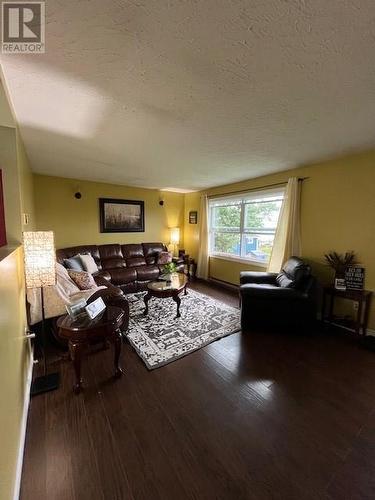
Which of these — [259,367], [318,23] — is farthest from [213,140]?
[259,367]

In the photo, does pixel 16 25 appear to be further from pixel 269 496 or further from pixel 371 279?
pixel 371 279

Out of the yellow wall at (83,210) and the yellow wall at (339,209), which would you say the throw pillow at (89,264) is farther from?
the yellow wall at (339,209)

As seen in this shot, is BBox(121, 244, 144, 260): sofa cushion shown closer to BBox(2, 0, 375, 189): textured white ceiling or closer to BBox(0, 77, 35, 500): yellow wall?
BBox(2, 0, 375, 189): textured white ceiling

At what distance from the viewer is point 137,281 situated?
425 cm

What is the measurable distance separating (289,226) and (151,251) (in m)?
3.09

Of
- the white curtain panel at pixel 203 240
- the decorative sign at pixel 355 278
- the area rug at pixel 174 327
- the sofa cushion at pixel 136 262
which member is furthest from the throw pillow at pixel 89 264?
the decorative sign at pixel 355 278

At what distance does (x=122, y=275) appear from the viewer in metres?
4.09

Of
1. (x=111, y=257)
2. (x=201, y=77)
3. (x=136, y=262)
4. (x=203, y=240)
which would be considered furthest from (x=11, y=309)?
(x=203, y=240)

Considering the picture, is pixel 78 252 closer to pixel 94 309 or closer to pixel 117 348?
pixel 94 309

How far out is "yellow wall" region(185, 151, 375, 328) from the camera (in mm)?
2650

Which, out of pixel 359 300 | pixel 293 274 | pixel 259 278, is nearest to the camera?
pixel 359 300

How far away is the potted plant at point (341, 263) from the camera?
2764 millimetres

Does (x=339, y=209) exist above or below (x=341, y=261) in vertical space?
above

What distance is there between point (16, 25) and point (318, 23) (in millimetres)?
1423
